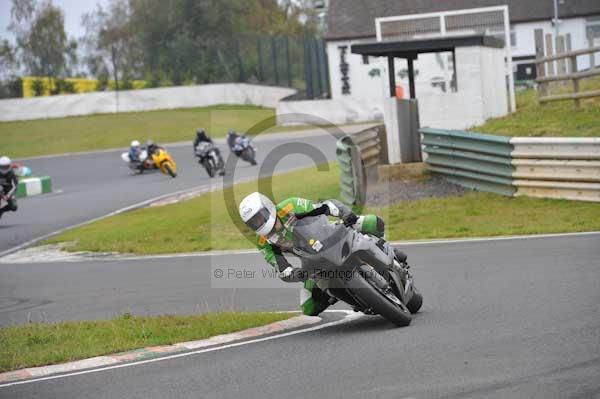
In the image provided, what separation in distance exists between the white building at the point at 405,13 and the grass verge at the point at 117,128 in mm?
5527

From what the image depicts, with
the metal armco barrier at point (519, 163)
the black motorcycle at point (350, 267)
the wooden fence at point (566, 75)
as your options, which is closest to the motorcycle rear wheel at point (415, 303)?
the black motorcycle at point (350, 267)

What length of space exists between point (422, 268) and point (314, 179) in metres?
12.2

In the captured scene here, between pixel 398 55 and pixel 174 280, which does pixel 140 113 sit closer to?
pixel 398 55

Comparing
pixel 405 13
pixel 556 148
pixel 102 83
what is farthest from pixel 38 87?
pixel 556 148

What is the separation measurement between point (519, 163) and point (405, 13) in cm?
4220

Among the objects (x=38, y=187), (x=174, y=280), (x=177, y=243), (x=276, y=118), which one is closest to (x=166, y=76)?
(x=276, y=118)

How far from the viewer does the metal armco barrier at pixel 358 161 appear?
19.2 metres

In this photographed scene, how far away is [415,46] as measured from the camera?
2070 cm

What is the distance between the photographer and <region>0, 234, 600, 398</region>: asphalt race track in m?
6.73

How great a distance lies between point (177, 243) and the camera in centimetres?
1912

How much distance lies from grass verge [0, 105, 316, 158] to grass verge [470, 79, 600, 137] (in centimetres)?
2660

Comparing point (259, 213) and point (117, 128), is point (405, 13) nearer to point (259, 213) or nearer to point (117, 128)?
point (117, 128)

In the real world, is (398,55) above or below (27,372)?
above

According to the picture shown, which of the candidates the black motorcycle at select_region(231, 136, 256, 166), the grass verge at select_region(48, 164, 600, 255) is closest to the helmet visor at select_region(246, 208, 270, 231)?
the grass verge at select_region(48, 164, 600, 255)
